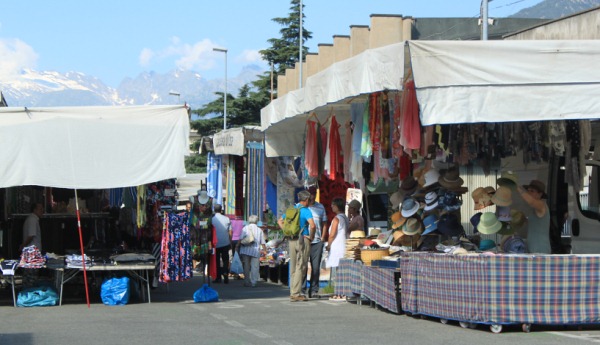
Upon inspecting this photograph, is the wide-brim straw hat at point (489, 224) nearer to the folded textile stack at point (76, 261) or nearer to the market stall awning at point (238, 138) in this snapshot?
the folded textile stack at point (76, 261)

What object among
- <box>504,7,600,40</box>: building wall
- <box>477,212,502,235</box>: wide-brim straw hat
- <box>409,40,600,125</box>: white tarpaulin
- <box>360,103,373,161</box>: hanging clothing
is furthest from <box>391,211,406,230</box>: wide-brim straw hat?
<box>504,7,600,40</box>: building wall

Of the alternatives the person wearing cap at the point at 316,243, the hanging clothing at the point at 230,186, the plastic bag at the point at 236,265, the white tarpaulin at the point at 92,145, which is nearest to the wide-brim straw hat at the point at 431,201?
the person wearing cap at the point at 316,243

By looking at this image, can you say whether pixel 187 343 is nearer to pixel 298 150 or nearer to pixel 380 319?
pixel 380 319

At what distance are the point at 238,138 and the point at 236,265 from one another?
145 inches

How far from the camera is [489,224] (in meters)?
12.5

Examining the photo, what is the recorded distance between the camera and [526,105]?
1073 centimetres

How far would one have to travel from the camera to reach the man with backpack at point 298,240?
620 inches

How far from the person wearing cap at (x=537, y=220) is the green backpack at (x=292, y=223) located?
4.48m

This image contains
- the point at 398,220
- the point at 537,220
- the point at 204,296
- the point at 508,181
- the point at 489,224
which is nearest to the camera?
the point at 537,220

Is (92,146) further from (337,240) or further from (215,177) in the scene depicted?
(215,177)

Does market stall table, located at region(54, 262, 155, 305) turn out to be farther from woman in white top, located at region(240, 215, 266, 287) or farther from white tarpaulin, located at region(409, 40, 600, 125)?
white tarpaulin, located at region(409, 40, 600, 125)

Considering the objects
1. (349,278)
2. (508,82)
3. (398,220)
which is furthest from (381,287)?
(508,82)

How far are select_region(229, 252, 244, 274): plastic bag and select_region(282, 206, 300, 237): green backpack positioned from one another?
6.75m

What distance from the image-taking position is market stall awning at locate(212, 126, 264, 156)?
79.8ft
